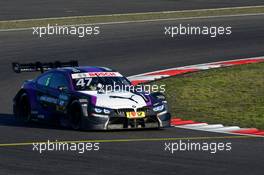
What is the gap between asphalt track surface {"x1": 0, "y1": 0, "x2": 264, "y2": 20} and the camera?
37.8 meters

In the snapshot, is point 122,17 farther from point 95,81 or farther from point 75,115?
point 75,115

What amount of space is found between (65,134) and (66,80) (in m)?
1.94

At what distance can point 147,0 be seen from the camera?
137 feet

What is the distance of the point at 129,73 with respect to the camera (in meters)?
27.3

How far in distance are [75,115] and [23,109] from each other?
6.81ft

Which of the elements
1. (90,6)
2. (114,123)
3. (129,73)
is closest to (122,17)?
(90,6)

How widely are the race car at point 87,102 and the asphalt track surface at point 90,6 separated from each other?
16.1m

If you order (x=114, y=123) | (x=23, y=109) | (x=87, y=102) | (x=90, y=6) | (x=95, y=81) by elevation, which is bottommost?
(x=114, y=123)

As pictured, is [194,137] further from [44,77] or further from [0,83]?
[0,83]

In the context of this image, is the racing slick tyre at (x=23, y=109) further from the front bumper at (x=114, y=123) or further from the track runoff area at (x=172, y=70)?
the track runoff area at (x=172, y=70)

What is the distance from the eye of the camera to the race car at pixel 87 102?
18781 millimetres

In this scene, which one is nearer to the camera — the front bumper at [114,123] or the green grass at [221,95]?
the front bumper at [114,123]

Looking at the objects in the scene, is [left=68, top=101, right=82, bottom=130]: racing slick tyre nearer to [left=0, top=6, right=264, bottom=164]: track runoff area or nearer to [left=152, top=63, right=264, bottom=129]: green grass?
[left=0, top=6, right=264, bottom=164]: track runoff area

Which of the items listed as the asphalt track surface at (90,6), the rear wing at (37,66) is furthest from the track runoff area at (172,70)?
the rear wing at (37,66)
